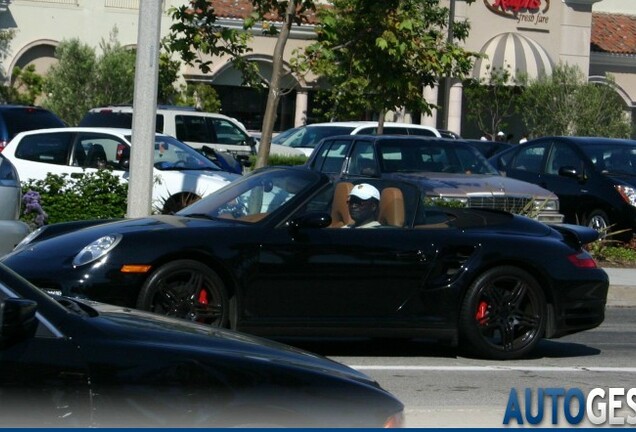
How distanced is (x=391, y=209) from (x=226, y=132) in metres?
15.5

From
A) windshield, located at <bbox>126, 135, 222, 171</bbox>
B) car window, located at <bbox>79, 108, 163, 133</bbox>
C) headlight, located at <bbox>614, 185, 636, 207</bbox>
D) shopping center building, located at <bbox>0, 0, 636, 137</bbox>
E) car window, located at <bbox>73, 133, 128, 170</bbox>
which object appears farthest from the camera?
shopping center building, located at <bbox>0, 0, 636, 137</bbox>

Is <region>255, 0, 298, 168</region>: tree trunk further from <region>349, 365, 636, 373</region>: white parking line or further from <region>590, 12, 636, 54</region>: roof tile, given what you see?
<region>590, 12, 636, 54</region>: roof tile

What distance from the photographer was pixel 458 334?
9.48 meters

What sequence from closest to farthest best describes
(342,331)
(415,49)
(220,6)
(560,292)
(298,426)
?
(298,426) < (342,331) < (560,292) < (415,49) < (220,6)

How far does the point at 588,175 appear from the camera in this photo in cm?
1784

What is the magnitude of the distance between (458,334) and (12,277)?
5477 mm

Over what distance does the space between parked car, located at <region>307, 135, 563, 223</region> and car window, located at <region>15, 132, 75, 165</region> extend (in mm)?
3593

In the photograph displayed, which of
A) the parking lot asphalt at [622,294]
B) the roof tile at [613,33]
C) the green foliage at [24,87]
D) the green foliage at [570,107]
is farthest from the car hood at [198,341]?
the roof tile at [613,33]

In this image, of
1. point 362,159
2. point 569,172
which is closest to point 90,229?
point 362,159

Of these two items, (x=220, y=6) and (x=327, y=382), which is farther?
(x=220, y=6)

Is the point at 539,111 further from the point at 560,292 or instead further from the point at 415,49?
the point at 560,292

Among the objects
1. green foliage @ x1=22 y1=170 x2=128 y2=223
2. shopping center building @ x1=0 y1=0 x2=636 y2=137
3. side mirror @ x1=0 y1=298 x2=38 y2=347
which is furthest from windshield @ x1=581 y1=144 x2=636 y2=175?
shopping center building @ x1=0 y1=0 x2=636 y2=137

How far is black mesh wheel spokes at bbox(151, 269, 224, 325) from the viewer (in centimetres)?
880


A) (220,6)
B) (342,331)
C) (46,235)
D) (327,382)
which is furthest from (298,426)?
(220,6)
